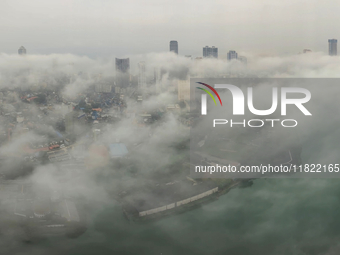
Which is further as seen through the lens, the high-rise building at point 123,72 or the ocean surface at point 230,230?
the high-rise building at point 123,72

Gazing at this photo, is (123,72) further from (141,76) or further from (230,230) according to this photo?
(230,230)

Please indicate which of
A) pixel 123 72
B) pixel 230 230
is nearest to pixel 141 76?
pixel 123 72

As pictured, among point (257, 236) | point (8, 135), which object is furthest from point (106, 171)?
point (257, 236)

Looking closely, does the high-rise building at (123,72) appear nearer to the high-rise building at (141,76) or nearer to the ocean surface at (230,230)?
the high-rise building at (141,76)

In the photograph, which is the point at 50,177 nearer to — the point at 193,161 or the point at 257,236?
the point at 193,161

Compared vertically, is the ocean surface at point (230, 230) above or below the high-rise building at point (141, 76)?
below

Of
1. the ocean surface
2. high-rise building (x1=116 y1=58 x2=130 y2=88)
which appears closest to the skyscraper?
high-rise building (x1=116 y1=58 x2=130 y2=88)

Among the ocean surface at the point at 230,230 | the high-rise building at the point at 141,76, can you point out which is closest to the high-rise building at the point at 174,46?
the high-rise building at the point at 141,76

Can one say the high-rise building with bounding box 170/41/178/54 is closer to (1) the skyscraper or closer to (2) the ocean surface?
(1) the skyscraper
